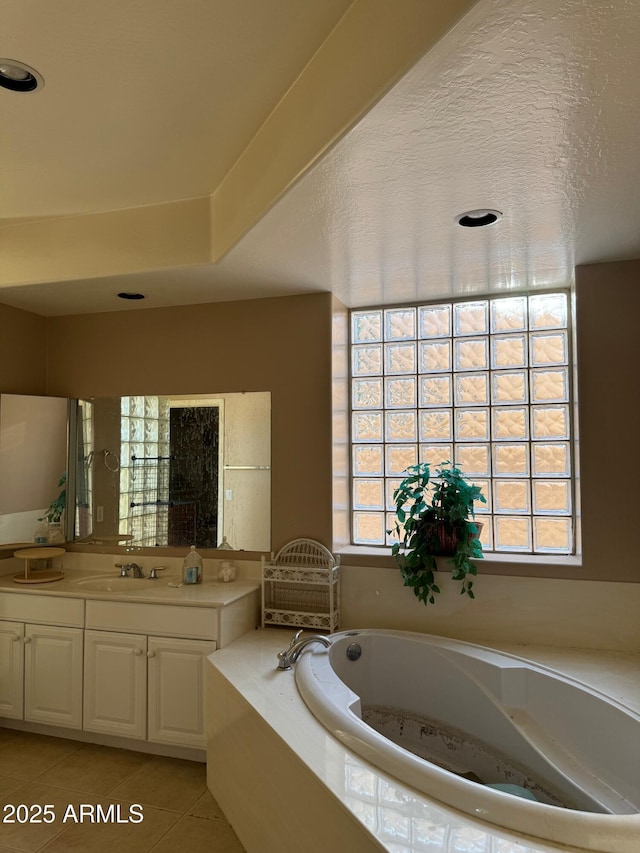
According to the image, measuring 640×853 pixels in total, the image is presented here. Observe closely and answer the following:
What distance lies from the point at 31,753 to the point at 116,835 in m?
0.87

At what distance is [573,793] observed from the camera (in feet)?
6.52

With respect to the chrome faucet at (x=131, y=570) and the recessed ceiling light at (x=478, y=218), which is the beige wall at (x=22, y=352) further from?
the recessed ceiling light at (x=478, y=218)

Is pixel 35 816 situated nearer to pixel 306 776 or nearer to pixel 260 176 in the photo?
pixel 306 776

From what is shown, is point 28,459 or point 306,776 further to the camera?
point 28,459

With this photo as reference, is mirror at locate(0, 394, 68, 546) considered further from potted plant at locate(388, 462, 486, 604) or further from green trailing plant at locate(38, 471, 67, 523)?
potted plant at locate(388, 462, 486, 604)

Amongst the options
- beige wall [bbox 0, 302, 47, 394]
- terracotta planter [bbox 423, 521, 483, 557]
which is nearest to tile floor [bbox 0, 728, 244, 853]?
terracotta planter [bbox 423, 521, 483, 557]

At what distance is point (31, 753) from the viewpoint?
2830mm

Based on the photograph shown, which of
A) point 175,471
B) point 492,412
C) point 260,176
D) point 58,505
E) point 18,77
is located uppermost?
point 18,77

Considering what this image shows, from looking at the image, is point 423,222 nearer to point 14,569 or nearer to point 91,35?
point 91,35

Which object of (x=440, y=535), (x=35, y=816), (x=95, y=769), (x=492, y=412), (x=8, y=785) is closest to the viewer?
(x=35, y=816)

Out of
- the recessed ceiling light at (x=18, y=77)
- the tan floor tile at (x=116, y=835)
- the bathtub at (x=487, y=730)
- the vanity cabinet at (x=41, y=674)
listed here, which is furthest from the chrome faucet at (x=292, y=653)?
the recessed ceiling light at (x=18, y=77)

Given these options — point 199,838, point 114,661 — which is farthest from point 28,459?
point 199,838

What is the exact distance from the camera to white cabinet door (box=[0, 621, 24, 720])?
2988 mm

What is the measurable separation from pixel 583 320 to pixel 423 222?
3.45 ft
